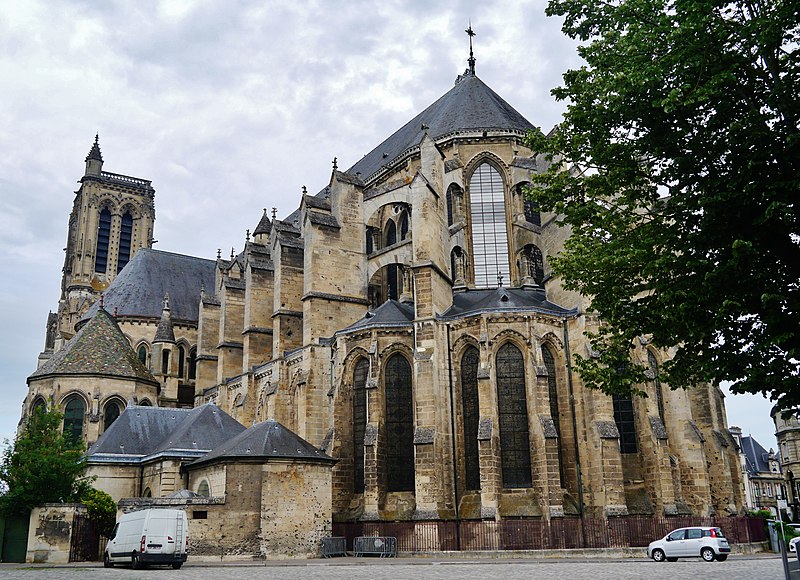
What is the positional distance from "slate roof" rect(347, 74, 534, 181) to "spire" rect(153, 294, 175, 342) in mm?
14383

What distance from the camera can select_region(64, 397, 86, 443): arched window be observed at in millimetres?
35156

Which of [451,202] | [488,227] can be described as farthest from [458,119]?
[488,227]

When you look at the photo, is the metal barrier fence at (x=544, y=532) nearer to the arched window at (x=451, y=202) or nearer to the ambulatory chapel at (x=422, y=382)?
the ambulatory chapel at (x=422, y=382)

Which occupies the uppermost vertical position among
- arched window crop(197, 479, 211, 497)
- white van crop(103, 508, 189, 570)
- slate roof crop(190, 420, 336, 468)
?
slate roof crop(190, 420, 336, 468)

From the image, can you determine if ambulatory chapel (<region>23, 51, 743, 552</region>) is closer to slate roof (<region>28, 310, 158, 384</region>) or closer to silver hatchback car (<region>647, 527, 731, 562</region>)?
slate roof (<region>28, 310, 158, 384</region>)

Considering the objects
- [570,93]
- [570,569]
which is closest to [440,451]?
[570,569]

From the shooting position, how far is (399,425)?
996 inches

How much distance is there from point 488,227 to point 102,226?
4479cm

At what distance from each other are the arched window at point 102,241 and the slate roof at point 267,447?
147 feet

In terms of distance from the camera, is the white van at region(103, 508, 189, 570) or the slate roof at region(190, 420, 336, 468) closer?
the white van at region(103, 508, 189, 570)

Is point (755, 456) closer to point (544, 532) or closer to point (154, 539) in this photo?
point (544, 532)

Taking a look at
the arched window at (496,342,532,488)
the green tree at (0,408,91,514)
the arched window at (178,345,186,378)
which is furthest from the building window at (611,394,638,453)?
the arched window at (178,345,186,378)

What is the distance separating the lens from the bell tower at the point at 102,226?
61750 mm

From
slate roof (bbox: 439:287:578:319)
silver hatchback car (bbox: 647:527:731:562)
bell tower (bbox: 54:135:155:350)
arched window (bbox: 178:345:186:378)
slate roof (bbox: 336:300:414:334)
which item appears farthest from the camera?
bell tower (bbox: 54:135:155:350)
